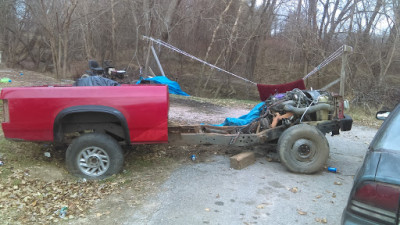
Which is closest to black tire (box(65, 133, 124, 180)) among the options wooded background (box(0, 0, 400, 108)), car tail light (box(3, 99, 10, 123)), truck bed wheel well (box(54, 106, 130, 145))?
truck bed wheel well (box(54, 106, 130, 145))

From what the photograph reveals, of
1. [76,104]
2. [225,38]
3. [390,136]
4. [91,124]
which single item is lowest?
[91,124]

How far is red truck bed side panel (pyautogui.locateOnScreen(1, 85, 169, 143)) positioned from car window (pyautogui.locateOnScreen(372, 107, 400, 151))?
2.77 metres

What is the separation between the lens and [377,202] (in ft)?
6.39

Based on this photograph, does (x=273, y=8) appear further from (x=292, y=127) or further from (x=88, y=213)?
(x=88, y=213)

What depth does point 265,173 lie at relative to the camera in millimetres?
4844

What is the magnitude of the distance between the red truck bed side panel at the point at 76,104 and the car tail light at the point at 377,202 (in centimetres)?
288

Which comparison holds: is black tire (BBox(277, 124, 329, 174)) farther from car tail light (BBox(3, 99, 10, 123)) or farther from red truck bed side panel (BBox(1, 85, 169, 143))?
car tail light (BBox(3, 99, 10, 123))

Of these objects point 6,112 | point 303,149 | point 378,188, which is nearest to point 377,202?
point 378,188

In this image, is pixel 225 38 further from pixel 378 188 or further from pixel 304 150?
pixel 378 188

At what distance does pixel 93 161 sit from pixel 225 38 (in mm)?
15995

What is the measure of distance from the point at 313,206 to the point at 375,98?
12.1 metres

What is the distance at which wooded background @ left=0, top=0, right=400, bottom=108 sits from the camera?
16.4 m

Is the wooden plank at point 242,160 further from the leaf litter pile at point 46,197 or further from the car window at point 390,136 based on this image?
the car window at point 390,136

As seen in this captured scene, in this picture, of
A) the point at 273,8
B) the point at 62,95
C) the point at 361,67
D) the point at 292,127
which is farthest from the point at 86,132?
the point at 273,8
